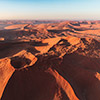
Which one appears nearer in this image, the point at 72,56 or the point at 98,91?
the point at 98,91

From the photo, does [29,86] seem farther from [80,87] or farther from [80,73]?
[80,73]

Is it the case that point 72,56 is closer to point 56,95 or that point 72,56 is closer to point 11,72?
point 56,95

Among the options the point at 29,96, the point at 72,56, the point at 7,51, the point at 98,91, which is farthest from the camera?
the point at 7,51

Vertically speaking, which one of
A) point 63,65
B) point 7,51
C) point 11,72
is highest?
point 11,72

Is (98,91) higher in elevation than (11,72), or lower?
lower

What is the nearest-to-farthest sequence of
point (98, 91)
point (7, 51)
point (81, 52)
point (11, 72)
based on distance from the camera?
point (11, 72)
point (98, 91)
point (81, 52)
point (7, 51)

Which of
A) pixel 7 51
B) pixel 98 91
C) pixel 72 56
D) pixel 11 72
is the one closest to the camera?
pixel 11 72

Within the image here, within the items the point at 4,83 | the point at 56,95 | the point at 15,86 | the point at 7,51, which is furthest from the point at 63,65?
the point at 7,51

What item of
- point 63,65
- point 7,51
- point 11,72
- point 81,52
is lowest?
point 7,51

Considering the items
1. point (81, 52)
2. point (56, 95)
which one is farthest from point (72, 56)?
point (56, 95)
